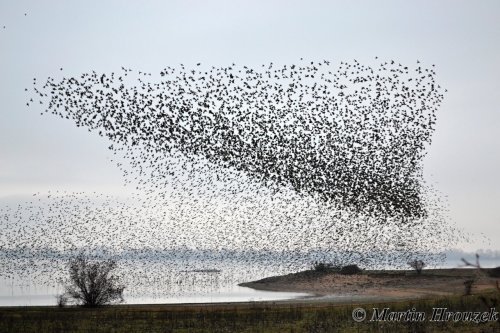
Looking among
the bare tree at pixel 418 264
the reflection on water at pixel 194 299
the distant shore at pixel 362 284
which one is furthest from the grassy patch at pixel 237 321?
the bare tree at pixel 418 264

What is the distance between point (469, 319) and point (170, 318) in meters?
17.1

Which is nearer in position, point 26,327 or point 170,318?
point 26,327

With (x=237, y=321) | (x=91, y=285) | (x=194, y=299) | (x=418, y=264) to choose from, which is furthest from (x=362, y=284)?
(x=237, y=321)

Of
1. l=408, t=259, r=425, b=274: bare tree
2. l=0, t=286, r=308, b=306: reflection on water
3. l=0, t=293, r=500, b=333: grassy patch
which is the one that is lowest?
l=0, t=286, r=308, b=306: reflection on water

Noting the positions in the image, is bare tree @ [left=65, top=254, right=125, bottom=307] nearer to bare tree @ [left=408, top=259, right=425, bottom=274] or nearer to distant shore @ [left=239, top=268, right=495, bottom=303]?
distant shore @ [left=239, top=268, right=495, bottom=303]

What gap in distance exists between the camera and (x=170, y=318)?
37.2m

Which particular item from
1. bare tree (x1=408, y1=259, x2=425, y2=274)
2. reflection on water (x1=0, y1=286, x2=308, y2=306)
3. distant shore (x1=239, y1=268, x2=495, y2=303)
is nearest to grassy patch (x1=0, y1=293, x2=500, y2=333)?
reflection on water (x1=0, y1=286, x2=308, y2=306)

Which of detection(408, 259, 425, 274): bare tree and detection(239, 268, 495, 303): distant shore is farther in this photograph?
detection(408, 259, 425, 274): bare tree

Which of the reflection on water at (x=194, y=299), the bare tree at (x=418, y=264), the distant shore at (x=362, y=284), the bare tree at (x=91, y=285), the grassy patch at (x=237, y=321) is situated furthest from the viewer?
the bare tree at (x=418, y=264)

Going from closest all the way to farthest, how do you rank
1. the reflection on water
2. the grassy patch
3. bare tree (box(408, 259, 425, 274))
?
1. the grassy patch
2. the reflection on water
3. bare tree (box(408, 259, 425, 274))

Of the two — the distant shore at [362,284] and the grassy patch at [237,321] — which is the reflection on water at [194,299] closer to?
the distant shore at [362,284]

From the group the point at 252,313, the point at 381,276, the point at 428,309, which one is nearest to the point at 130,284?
the point at 381,276

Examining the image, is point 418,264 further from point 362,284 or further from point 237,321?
point 237,321

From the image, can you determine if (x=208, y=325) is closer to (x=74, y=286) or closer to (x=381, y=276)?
(x=74, y=286)
